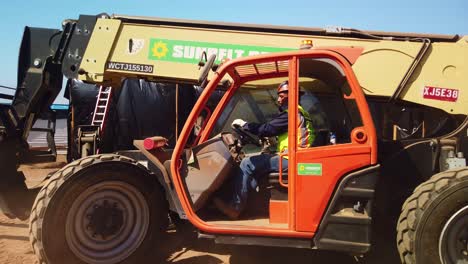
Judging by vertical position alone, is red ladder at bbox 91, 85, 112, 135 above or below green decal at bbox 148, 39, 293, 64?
below

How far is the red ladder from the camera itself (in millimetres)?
8062

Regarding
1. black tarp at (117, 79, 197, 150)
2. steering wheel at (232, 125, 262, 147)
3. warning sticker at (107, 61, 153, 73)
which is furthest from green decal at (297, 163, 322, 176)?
black tarp at (117, 79, 197, 150)

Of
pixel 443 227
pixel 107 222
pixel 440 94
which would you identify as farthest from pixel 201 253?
pixel 440 94

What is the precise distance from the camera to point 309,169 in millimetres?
3994

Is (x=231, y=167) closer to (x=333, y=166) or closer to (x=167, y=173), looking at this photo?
(x=167, y=173)

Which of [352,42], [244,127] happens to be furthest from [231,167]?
[352,42]

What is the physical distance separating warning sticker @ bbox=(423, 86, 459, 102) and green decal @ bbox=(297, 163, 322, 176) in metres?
1.75

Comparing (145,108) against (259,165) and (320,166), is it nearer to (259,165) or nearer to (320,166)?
(259,165)

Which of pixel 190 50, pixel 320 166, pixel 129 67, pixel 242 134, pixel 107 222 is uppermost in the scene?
pixel 190 50

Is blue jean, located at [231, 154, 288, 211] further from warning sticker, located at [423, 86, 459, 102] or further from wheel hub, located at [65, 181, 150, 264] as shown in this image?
warning sticker, located at [423, 86, 459, 102]

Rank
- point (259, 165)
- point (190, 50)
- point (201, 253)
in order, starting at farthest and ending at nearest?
point (190, 50), point (201, 253), point (259, 165)

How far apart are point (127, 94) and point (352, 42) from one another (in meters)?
5.25

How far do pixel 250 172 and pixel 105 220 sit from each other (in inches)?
58.2

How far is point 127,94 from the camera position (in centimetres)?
908
